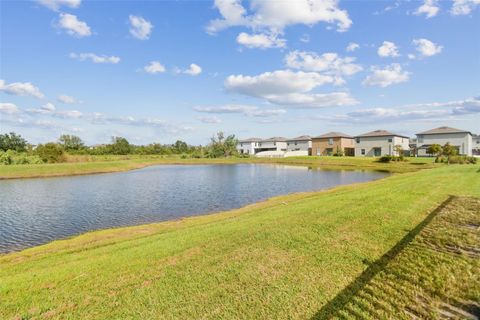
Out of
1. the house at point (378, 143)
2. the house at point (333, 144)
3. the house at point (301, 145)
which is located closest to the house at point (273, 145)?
the house at point (301, 145)

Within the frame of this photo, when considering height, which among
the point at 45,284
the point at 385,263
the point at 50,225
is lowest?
the point at 50,225

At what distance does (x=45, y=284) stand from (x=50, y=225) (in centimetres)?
1293

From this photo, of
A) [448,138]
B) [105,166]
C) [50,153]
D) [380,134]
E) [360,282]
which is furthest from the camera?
[380,134]

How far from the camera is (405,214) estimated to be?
34.1ft

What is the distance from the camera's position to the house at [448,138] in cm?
6269

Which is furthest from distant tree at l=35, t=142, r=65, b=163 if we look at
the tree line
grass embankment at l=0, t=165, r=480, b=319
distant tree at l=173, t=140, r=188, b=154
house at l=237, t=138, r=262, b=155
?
house at l=237, t=138, r=262, b=155

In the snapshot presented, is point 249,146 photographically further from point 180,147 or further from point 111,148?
point 111,148

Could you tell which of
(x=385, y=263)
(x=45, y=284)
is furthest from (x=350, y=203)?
(x=45, y=284)

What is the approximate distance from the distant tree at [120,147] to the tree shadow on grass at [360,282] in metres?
108

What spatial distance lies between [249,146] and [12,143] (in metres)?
81.6

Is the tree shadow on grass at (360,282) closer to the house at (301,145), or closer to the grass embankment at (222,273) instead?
the grass embankment at (222,273)

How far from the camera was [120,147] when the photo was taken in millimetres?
104688

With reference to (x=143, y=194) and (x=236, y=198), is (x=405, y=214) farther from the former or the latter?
(x=143, y=194)

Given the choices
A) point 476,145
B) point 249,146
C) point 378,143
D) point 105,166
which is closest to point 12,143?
point 105,166
